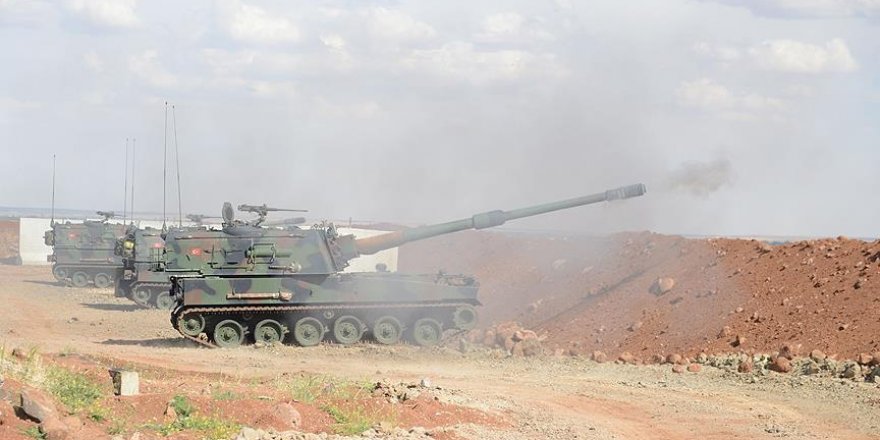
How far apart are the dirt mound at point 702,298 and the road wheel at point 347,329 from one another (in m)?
4.39

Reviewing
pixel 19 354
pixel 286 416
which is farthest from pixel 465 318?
pixel 286 416

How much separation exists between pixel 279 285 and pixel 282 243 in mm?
1123

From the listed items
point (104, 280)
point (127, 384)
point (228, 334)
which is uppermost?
point (104, 280)

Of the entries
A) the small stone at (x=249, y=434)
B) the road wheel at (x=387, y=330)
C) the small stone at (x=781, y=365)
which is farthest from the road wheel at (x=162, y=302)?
the small stone at (x=249, y=434)

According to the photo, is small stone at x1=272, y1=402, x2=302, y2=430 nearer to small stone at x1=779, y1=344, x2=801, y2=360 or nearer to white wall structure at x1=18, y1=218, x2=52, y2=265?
small stone at x1=779, y1=344, x2=801, y2=360

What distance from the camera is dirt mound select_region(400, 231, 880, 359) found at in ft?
78.0

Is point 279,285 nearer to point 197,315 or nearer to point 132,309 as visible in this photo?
point 197,315

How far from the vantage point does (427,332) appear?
1108 inches

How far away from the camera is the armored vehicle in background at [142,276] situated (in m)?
40.0

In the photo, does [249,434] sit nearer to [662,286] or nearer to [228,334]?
[228,334]

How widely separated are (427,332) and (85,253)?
28.3 m

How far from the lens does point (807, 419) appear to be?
1748 cm

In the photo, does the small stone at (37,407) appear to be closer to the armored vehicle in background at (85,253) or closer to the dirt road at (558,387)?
the dirt road at (558,387)

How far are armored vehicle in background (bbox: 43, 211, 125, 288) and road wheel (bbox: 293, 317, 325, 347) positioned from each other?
2595 cm
